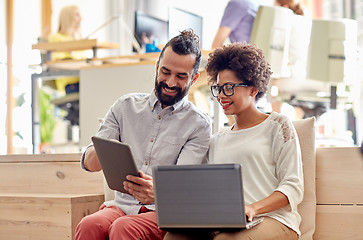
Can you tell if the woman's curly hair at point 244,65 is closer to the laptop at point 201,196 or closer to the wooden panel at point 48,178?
the laptop at point 201,196

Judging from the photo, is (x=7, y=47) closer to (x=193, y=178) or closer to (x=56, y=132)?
(x=56, y=132)

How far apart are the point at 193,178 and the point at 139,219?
0.31m

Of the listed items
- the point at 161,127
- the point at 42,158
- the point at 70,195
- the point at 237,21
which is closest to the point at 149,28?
the point at 237,21

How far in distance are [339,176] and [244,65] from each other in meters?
0.52

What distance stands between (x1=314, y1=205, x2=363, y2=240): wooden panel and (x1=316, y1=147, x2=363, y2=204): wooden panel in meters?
0.03

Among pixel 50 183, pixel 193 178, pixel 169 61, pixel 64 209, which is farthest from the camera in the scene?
pixel 50 183

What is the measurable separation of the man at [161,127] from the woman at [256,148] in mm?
76

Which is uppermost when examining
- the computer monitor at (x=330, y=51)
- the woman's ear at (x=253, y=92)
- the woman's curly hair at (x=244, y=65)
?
the computer monitor at (x=330, y=51)

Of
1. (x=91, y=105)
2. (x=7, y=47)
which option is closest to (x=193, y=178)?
(x=91, y=105)

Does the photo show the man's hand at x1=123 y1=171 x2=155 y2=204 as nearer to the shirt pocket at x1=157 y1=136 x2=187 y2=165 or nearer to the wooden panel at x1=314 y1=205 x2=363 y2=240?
the shirt pocket at x1=157 y1=136 x2=187 y2=165

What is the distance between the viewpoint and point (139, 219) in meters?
1.66

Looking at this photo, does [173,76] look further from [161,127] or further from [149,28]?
[149,28]

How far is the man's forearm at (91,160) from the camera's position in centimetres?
183

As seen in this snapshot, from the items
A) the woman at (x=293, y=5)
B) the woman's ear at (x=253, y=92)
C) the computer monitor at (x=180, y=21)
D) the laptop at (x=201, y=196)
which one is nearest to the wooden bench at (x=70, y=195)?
the woman's ear at (x=253, y=92)
